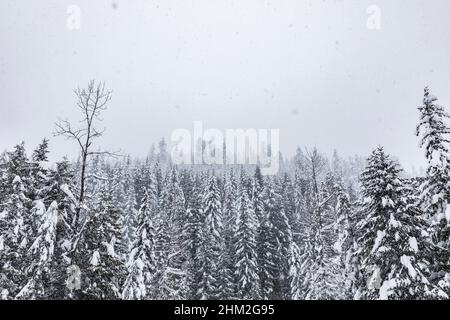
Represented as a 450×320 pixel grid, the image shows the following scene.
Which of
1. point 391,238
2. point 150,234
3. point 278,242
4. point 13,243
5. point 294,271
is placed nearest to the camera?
point 391,238

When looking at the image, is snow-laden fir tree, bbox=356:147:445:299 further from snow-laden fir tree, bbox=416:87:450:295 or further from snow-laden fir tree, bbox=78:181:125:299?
snow-laden fir tree, bbox=78:181:125:299

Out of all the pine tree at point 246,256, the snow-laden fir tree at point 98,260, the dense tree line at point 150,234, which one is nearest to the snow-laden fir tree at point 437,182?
the dense tree line at point 150,234

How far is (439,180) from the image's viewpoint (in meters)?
14.9

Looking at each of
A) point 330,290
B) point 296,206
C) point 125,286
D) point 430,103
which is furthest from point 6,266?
point 296,206

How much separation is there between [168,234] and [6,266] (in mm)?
19192

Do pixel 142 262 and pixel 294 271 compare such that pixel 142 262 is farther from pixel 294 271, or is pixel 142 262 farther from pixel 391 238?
pixel 294 271

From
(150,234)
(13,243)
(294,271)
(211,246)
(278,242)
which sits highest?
(150,234)

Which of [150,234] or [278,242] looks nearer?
[150,234]

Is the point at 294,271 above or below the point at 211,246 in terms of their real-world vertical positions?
below

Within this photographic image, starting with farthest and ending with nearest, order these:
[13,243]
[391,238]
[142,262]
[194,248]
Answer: [194,248] < [142,262] < [13,243] < [391,238]

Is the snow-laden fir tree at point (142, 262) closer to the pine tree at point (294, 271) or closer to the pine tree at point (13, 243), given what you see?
the pine tree at point (13, 243)

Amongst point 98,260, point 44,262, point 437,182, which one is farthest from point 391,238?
point 44,262

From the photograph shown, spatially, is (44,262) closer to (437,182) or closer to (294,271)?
(437,182)
